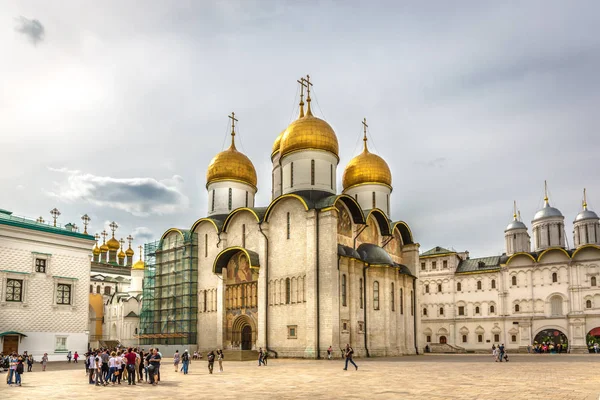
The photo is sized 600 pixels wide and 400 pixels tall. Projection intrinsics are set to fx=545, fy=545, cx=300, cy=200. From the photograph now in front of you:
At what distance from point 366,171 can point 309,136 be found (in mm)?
7350

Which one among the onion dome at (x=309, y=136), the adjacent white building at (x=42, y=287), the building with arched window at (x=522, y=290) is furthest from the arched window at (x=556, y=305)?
the adjacent white building at (x=42, y=287)

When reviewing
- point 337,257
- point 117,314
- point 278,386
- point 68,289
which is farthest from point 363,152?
point 117,314

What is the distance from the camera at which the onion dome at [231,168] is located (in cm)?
4381

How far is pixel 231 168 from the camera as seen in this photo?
144 feet

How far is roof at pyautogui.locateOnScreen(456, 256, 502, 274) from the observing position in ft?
174

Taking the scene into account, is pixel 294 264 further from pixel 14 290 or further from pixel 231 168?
pixel 14 290

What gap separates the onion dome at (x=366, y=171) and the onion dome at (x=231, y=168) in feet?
26.0

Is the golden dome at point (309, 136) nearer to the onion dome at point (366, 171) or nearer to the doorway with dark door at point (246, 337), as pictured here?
→ the onion dome at point (366, 171)

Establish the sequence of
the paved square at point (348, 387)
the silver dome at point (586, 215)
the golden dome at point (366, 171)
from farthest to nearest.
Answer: the silver dome at point (586, 215), the golden dome at point (366, 171), the paved square at point (348, 387)

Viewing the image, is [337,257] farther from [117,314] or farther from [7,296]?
[117,314]

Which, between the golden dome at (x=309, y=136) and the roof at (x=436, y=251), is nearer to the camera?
the golden dome at (x=309, y=136)

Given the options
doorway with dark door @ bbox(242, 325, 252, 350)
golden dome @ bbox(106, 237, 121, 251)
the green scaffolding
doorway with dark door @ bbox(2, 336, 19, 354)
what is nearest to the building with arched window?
doorway with dark door @ bbox(242, 325, 252, 350)

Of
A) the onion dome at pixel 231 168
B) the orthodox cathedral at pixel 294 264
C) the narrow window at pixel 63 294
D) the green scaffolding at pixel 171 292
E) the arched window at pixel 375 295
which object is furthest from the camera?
the onion dome at pixel 231 168

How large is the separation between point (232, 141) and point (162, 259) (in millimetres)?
11384
